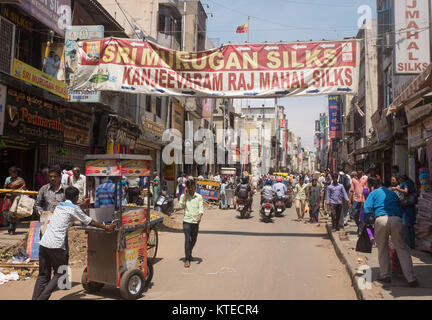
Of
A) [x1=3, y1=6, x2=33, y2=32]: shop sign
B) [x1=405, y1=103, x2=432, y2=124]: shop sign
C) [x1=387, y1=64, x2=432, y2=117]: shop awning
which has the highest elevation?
[x1=3, y1=6, x2=33, y2=32]: shop sign

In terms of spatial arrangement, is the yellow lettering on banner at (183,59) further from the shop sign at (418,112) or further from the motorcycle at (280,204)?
the motorcycle at (280,204)

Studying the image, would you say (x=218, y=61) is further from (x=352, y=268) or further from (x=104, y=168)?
(x=352, y=268)

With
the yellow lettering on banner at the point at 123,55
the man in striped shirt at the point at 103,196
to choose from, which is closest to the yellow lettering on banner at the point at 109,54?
the yellow lettering on banner at the point at 123,55

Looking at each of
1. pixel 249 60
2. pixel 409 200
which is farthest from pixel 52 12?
pixel 409 200

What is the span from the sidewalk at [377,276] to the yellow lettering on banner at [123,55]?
26.1 ft

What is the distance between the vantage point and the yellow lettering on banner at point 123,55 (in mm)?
10734

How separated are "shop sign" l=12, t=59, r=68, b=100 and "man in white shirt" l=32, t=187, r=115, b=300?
8474 mm

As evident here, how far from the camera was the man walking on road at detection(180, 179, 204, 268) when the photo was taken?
24.7 feet

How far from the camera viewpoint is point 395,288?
5.38 m

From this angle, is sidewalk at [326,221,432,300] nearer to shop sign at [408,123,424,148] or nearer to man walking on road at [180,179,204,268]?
shop sign at [408,123,424,148]

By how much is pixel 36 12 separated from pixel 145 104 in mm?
10774

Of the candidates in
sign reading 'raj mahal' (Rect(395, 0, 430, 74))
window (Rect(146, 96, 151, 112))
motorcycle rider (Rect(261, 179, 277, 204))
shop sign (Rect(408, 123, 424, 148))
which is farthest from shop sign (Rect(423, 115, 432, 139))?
window (Rect(146, 96, 151, 112))

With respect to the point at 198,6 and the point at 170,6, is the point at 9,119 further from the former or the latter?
the point at 198,6

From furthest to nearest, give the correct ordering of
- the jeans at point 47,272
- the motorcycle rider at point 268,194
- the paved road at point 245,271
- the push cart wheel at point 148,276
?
the motorcycle rider at point 268,194 → the push cart wheel at point 148,276 → the paved road at point 245,271 → the jeans at point 47,272
